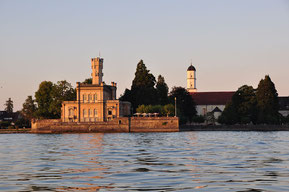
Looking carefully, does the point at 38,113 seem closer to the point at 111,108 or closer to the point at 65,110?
the point at 65,110

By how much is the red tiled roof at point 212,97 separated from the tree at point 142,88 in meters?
37.5

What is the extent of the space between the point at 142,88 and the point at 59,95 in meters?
18.4

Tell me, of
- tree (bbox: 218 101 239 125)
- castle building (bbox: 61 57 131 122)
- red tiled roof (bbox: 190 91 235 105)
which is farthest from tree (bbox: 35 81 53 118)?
red tiled roof (bbox: 190 91 235 105)

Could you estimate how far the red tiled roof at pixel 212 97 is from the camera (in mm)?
140625

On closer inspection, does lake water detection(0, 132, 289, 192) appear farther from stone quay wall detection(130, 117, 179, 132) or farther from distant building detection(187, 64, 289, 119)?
distant building detection(187, 64, 289, 119)

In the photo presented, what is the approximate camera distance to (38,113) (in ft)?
351

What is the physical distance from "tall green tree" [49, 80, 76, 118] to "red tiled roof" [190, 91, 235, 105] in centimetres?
4769

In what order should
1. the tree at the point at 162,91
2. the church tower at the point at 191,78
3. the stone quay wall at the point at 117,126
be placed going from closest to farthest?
the stone quay wall at the point at 117,126
the tree at the point at 162,91
the church tower at the point at 191,78

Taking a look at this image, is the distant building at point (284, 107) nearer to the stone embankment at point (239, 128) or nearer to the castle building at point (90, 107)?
the stone embankment at point (239, 128)

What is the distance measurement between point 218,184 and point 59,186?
5673mm

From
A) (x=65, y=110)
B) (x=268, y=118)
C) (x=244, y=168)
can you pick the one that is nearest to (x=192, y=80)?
(x=268, y=118)

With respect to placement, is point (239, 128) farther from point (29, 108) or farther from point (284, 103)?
point (29, 108)

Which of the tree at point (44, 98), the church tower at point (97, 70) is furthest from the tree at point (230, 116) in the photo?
the tree at point (44, 98)

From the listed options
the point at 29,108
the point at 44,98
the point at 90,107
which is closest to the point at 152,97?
the point at 90,107
